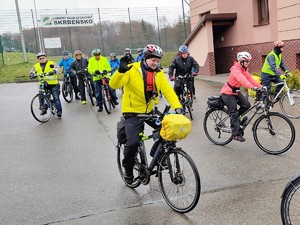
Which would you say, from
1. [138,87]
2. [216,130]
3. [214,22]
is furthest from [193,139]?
[214,22]

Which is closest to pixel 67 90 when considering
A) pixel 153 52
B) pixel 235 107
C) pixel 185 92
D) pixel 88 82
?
pixel 88 82

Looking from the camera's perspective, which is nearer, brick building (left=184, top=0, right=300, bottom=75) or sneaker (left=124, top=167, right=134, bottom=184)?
sneaker (left=124, top=167, right=134, bottom=184)

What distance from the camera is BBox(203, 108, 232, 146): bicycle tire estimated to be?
6.61 metres

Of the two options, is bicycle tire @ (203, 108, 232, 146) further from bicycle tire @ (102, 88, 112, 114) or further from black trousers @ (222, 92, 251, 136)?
bicycle tire @ (102, 88, 112, 114)

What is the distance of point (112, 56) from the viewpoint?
15898 mm

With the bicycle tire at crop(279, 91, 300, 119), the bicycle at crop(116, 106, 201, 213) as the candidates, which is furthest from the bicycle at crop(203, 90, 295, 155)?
the bicycle tire at crop(279, 91, 300, 119)

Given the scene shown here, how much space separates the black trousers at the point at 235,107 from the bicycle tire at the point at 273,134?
1.26 feet

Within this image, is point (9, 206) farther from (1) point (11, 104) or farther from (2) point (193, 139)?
(1) point (11, 104)

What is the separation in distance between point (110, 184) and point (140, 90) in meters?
1.53

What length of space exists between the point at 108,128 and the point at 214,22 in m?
12.1

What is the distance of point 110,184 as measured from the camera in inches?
198

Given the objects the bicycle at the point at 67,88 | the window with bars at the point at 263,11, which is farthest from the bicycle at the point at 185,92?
the window with bars at the point at 263,11

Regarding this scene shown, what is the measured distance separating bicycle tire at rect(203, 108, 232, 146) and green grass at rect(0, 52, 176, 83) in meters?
19.7

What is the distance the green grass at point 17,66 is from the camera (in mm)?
24737
